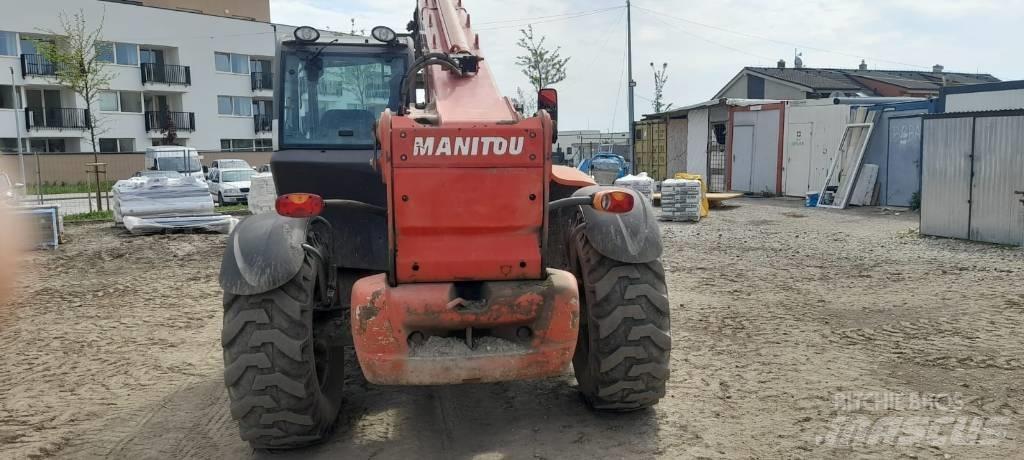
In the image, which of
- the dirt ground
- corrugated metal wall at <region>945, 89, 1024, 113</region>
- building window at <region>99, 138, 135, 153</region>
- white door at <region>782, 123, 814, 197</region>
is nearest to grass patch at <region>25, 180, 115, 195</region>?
building window at <region>99, 138, 135, 153</region>

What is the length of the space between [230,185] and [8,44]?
2509cm

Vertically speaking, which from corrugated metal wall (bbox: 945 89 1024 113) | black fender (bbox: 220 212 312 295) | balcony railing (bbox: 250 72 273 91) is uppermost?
balcony railing (bbox: 250 72 273 91)

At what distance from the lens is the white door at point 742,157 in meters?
25.4

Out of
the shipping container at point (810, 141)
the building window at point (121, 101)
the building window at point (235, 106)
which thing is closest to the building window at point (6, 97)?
the building window at point (121, 101)

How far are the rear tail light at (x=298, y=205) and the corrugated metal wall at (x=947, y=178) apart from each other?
1208 centimetres

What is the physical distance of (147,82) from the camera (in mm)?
47312

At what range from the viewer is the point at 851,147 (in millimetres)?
20625

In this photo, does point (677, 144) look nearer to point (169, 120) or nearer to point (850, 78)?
point (850, 78)

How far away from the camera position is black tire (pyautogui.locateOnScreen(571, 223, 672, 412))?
180 inches

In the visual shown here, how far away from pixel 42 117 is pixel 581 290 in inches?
1867

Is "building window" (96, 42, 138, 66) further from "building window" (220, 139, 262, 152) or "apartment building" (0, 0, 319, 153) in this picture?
"building window" (220, 139, 262, 152)

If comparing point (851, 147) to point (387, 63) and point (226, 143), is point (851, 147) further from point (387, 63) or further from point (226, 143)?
point (226, 143)

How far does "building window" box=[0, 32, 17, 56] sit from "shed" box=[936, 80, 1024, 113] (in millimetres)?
43745

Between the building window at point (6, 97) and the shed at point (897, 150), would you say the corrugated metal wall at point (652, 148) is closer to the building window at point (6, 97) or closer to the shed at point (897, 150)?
the shed at point (897, 150)
